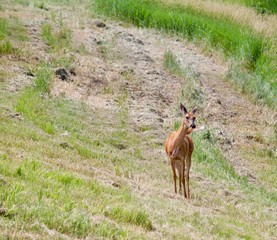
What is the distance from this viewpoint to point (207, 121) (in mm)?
19906

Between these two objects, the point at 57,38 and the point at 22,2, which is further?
the point at 22,2

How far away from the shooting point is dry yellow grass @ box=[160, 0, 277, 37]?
28.5 meters

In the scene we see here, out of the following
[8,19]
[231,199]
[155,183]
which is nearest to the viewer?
[155,183]

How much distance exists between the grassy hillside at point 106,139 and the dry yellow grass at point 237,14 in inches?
69.1

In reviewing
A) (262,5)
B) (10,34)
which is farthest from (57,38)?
(262,5)

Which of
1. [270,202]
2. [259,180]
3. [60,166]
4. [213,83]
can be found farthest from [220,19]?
[60,166]

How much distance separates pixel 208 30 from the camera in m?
26.1

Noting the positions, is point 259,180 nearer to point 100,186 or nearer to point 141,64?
point 141,64

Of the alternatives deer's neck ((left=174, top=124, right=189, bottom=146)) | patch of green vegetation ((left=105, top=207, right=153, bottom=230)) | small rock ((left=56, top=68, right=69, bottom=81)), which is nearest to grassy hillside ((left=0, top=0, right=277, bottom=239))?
patch of green vegetation ((left=105, top=207, right=153, bottom=230))

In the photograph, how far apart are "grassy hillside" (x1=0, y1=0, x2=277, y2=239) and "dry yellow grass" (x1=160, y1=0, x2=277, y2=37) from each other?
1.75 m

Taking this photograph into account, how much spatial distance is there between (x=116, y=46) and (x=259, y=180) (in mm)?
8148

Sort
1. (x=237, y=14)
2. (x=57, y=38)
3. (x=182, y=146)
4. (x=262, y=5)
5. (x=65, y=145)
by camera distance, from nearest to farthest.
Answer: (x=182, y=146)
(x=65, y=145)
(x=57, y=38)
(x=237, y=14)
(x=262, y=5)

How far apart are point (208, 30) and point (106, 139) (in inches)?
496

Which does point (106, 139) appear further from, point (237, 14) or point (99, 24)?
point (237, 14)
